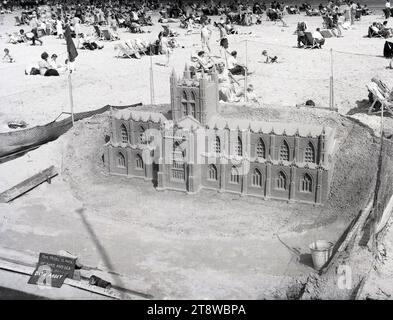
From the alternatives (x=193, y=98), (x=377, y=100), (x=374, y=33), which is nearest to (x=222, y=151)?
(x=193, y=98)

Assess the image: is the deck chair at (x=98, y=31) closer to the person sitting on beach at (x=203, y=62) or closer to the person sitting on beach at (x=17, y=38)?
the person sitting on beach at (x=17, y=38)

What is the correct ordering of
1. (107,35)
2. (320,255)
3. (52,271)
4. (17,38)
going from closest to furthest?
(52,271) → (320,255) → (107,35) → (17,38)

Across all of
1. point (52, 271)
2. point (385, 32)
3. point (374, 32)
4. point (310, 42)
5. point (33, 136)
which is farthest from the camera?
point (374, 32)

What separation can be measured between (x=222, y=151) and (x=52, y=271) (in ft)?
37.4

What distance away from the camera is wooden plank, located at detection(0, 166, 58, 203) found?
88.1 feet

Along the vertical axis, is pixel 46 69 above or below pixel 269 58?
below

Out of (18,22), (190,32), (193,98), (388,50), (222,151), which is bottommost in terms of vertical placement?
(222,151)

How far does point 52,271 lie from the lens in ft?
61.6

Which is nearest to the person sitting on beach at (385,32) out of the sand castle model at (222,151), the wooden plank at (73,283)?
the sand castle model at (222,151)

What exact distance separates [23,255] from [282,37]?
4347 cm

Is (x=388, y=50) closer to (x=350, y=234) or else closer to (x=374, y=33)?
(x=374, y=33)

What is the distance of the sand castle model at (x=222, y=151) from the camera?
1006 inches

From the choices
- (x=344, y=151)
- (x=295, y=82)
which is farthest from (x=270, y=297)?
(x=295, y=82)

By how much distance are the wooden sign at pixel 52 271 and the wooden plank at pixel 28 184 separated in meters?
8.92
